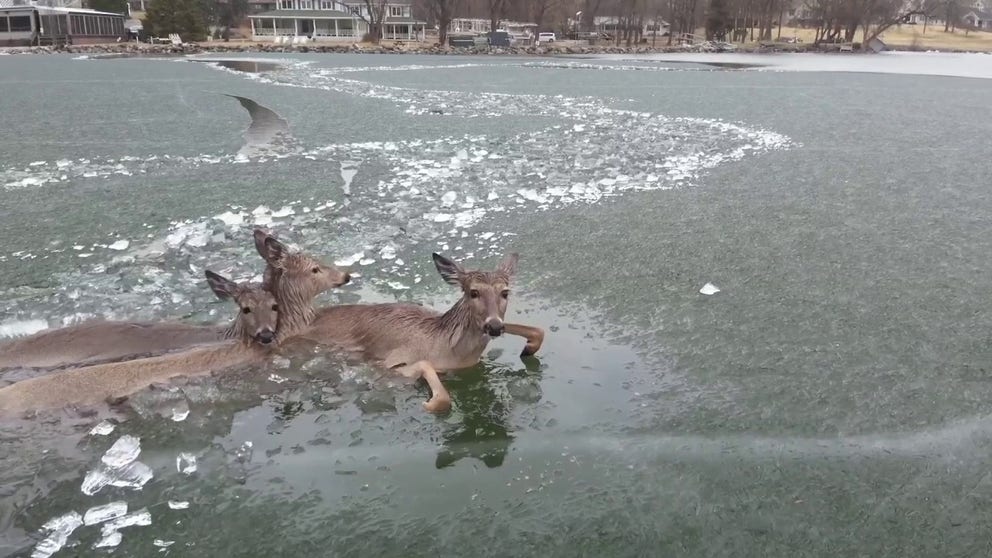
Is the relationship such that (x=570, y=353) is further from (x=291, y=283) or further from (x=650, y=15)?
(x=650, y=15)

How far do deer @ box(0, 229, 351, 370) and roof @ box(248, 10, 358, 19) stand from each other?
95.4 meters

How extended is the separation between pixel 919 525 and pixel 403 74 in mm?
32644

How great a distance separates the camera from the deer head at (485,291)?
204 inches

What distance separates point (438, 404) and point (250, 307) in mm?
1876

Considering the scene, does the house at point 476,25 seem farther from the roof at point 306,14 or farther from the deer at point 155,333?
the deer at point 155,333

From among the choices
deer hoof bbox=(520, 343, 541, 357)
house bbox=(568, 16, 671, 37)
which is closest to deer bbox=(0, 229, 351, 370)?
deer hoof bbox=(520, 343, 541, 357)

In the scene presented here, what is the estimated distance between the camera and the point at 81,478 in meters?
4.28

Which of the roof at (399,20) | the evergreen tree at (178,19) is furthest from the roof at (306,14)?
the evergreen tree at (178,19)

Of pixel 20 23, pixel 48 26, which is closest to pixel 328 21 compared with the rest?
pixel 48 26

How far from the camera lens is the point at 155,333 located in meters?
5.97

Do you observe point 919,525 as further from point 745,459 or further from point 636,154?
point 636,154

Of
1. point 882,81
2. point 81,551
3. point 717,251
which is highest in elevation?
point 882,81

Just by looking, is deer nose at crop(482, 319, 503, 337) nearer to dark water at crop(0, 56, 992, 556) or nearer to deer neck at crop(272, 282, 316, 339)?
dark water at crop(0, 56, 992, 556)

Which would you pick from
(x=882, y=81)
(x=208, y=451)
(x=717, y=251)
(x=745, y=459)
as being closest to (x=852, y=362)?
(x=745, y=459)
